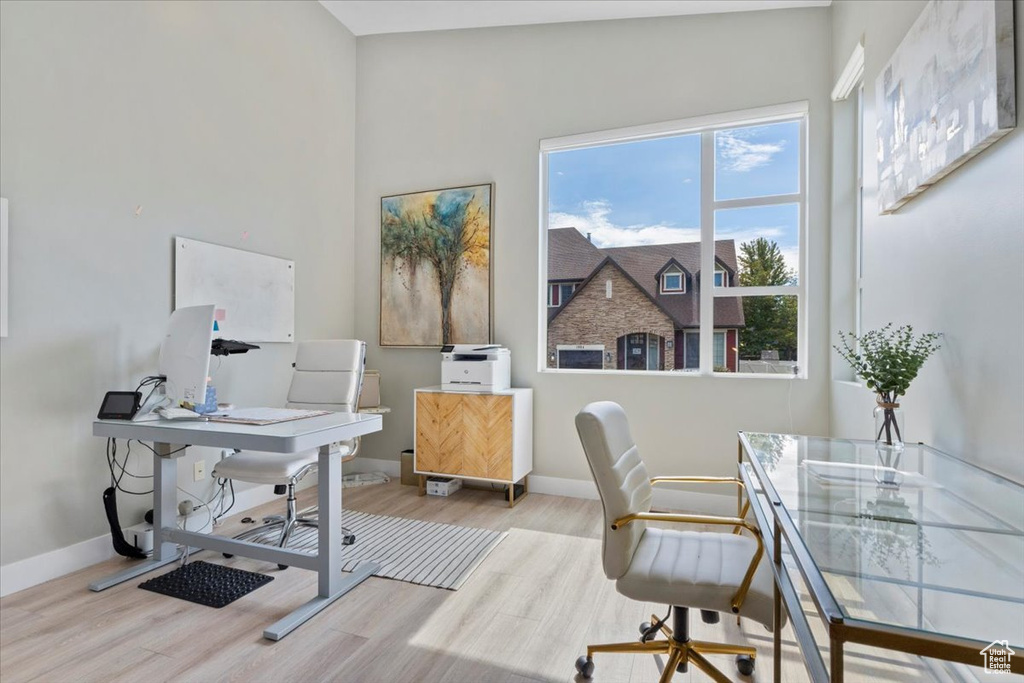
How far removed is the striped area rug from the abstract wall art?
2.71 metres

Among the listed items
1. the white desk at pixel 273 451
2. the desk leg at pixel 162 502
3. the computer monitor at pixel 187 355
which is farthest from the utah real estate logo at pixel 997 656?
the desk leg at pixel 162 502

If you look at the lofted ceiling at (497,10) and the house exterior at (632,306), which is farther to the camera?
the house exterior at (632,306)

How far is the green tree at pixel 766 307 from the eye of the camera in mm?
3455

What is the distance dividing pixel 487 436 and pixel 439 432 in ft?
1.36

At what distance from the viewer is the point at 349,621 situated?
2.13 metres

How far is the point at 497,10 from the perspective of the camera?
3789mm

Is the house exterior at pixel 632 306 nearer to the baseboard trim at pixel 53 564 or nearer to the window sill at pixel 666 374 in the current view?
the window sill at pixel 666 374

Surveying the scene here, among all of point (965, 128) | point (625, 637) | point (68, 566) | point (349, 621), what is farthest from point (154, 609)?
point (965, 128)

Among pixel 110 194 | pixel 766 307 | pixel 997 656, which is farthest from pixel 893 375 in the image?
pixel 110 194

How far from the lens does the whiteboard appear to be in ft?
10.2

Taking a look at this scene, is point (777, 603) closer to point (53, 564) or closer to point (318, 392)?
point (318, 392)

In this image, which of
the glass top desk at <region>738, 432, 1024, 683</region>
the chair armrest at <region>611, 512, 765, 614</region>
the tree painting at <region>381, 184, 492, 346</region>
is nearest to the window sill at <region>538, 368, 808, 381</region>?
the tree painting at <region>381, 184, 492, 346</region>

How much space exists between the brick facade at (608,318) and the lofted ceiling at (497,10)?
1877mm

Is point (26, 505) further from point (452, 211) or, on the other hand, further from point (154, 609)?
point (452, 211)
